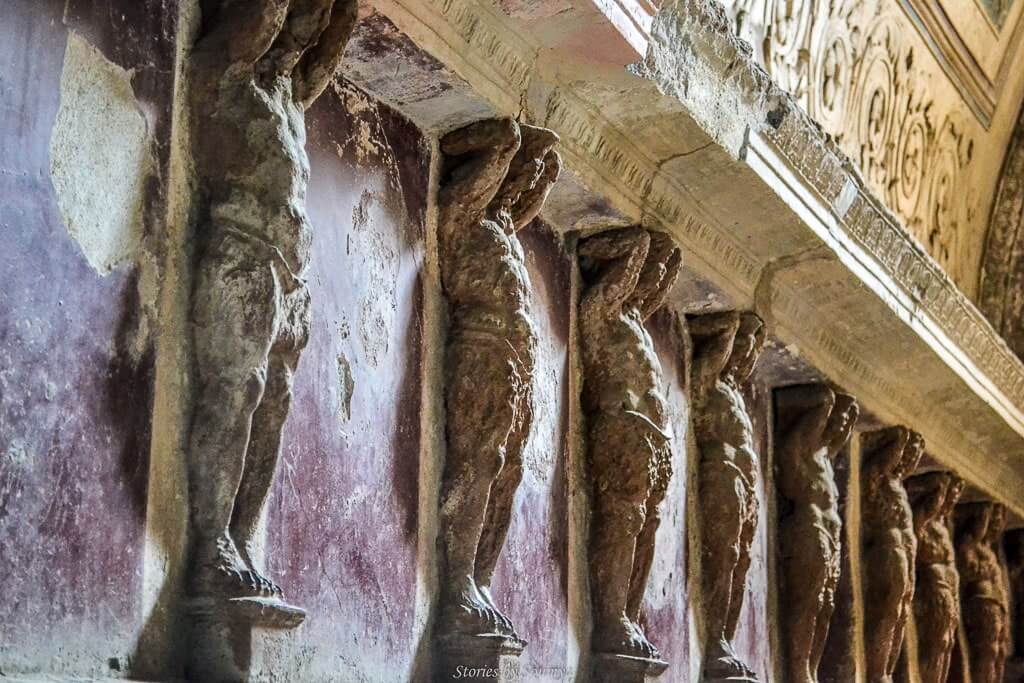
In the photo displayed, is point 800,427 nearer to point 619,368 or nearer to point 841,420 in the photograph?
point 841,420

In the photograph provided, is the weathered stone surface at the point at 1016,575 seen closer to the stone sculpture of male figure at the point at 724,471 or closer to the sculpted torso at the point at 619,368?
the stone sculpture of male figure at the point at 724,471

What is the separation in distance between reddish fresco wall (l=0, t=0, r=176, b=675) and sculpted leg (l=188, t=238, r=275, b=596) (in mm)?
182

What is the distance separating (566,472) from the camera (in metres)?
5.84

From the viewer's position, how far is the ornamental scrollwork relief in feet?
24.4

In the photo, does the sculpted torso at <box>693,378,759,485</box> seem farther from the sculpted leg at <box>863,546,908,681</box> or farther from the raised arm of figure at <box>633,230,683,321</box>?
the sculpted leg at <box>863,546,908,681</box>

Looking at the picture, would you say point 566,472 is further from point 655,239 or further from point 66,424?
point 66,424

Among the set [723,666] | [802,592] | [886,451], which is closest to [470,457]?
[723,666]

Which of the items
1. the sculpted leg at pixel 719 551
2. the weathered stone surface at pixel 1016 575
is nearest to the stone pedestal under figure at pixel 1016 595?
the weathered stone surface at pixel 1016 575

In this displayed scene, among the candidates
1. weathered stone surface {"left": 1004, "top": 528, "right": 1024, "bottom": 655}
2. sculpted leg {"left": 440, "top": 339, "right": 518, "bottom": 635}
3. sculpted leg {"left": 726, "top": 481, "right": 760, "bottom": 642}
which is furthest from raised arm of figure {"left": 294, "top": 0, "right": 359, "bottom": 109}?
weathered stone surface {"left": 1004, "top": 528, "right": 1024, "bottom": 655}

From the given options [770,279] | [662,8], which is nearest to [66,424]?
[662,8]

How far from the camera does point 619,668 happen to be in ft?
19.0

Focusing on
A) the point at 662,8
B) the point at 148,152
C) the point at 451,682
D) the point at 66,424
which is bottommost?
the point at 451,682

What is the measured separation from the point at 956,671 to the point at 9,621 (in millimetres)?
8183

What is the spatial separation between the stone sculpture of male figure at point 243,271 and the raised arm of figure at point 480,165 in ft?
3.34
